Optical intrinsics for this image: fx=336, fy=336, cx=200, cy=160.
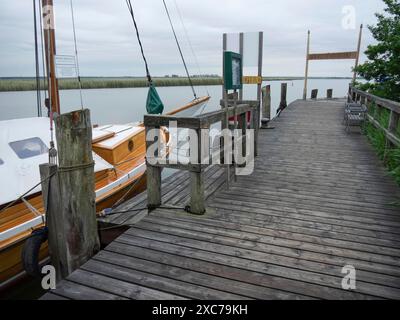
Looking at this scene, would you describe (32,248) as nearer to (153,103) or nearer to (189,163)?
(189,163)

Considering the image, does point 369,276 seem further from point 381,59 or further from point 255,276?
point 381,59

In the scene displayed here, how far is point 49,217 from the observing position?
10.5 ft

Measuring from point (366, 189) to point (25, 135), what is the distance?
5602mm

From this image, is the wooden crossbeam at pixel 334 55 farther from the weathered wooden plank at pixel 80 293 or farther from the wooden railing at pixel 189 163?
the weathered wooden plank at pixel 80 293

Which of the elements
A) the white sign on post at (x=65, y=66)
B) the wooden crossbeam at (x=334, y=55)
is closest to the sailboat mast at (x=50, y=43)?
the white sign on post at (x=65, y=66)

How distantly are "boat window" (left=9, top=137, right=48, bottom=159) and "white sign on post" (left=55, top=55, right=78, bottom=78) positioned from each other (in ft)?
4.11

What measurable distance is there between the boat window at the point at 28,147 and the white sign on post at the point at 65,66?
1.25 m

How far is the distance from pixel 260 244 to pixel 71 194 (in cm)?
181

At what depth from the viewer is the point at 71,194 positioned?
3.05 m

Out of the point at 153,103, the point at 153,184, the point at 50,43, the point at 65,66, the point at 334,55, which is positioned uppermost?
the point at 334,55

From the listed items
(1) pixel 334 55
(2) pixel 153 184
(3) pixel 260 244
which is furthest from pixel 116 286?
(1) pixel 334 55

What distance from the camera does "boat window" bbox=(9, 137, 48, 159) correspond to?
18.2 ft

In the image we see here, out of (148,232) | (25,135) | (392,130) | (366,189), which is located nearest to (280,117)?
(392,130)

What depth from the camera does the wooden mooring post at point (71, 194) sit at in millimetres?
3008
